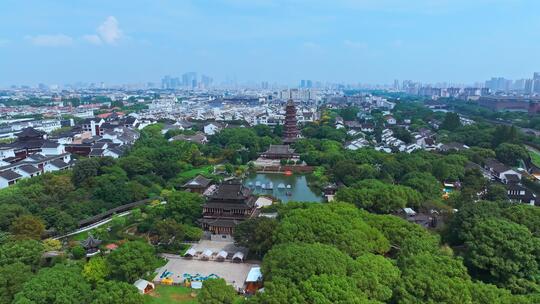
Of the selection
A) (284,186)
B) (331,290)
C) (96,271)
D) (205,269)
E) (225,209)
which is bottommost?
(284,186)

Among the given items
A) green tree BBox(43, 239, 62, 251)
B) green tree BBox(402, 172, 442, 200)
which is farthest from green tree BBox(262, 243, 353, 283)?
green tree BBox(402, 172, 442, 200)

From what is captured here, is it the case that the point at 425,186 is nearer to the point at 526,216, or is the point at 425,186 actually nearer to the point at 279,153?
the point at 526,216

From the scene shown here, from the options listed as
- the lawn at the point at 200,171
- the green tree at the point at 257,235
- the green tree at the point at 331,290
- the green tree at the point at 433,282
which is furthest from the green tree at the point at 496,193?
the lawn at the point at 200,171

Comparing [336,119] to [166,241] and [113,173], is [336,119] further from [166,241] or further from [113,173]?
[166,241]

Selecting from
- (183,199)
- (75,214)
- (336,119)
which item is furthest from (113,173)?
(336,119)

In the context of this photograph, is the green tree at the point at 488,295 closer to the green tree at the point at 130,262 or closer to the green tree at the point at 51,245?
the green tree at the point at 130,262

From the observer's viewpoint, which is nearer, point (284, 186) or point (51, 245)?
point (51, 245)


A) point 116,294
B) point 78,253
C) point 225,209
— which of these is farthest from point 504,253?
point 78,253
